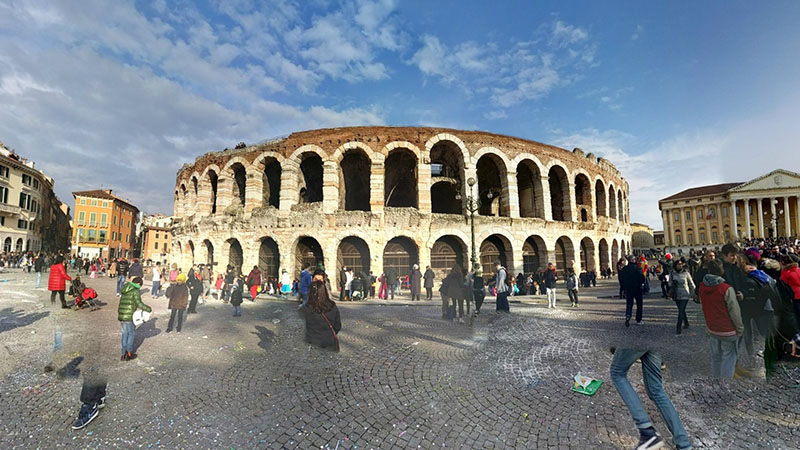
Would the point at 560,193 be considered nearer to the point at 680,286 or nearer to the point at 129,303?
the point at 680,286

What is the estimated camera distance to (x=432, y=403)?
364cm

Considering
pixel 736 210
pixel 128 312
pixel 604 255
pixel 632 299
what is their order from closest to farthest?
pixel 128 312, pixel 632 299, pixel 604 255, pixel 736 210

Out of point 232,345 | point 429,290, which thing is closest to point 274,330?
point 232,345

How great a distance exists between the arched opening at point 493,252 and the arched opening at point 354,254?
710cm

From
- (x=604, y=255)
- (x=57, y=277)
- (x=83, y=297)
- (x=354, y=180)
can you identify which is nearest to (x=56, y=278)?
(x=57, y=277)

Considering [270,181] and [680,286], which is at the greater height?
[270,181]

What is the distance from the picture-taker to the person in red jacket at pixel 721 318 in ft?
10.3

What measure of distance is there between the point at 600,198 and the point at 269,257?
85.0 ft


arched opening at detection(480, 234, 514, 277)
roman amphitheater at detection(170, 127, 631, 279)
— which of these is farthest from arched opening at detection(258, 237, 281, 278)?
arched opening at detection(480, 234, 514, 277)

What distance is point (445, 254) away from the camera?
1745cm

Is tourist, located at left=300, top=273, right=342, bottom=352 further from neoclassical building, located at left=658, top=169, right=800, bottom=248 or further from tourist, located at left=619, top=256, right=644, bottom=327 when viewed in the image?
neoclassical building, located at left=658, top=169, right=800, bottom=248

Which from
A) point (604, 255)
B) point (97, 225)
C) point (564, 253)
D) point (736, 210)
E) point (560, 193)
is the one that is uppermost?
point (736, 210)

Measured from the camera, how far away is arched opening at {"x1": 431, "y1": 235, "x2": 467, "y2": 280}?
56.9 ft

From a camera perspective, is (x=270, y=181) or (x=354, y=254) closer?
(x=354, y=254)
